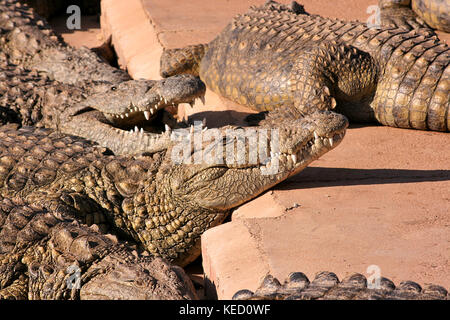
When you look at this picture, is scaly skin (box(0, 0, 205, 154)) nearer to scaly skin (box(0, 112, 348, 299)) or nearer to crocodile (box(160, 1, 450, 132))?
scaly skin (box(0, 112, 348, 299))

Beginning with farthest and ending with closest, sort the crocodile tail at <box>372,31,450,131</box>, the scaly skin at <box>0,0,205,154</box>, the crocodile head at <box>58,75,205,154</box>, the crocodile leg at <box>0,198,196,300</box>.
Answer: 1. the crocodile tail at <box>372,31,450,131</box>
2. the scaly skin at <box>0,0,205,154</box>
3. the crocodile head at <box>58,75,205,154</box>
4. the crocodile leg at <box>0,198,196,300</box>

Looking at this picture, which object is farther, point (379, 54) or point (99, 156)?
point (379, 54)

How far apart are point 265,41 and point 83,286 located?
A: 142 inches

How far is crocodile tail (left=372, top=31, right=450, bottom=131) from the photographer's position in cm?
564

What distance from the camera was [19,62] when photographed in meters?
8.09

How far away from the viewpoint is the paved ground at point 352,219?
372 centimetres

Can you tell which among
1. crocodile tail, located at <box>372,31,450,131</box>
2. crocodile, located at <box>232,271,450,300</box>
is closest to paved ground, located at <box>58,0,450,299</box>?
crocodile tail, located at <box>372,31,450,131</box>

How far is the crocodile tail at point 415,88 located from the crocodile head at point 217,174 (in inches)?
59.2

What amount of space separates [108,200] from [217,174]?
93cm

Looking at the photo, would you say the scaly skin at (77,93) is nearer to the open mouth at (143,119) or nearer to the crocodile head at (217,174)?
the open mouth at (143,119)

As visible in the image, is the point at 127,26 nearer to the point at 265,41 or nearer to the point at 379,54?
the point at 265,41

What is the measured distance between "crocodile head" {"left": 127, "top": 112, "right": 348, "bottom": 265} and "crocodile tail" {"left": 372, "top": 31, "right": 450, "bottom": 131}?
1.50m

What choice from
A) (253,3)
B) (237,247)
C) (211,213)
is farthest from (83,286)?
(253,3)

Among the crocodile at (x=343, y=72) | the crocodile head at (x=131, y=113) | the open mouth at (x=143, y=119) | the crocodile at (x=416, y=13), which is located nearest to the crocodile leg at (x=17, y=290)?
the crocodile head at (x=131, y=113)
